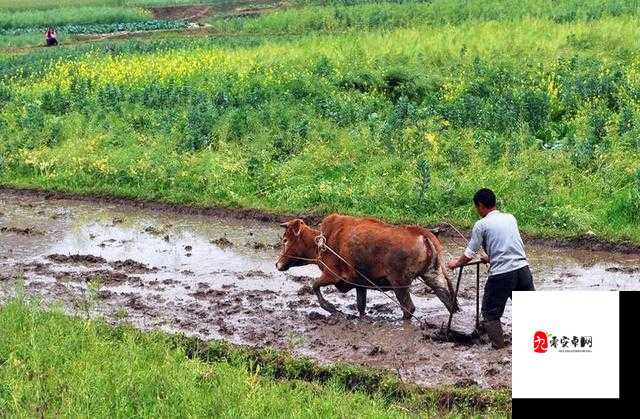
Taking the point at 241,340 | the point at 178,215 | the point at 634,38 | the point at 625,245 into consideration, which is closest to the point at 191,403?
the point at 241,340

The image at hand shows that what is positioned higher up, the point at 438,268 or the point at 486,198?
the point at 486,198

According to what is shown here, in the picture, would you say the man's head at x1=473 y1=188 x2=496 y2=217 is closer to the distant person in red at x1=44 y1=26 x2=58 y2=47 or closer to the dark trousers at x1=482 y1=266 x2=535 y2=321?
the dark trousers at x1=482 y1=266 x2=535 y2=321

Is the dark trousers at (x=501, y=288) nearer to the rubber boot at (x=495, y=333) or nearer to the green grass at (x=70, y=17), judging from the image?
the rubber boot at (x=495, y=333)

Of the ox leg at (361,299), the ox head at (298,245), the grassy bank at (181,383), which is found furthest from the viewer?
the ox head at (298,245)

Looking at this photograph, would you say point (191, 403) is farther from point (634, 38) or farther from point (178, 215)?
point (634, 38)

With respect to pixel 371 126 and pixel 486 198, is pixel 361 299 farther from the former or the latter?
pixel 371 126

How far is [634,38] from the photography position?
824 inches

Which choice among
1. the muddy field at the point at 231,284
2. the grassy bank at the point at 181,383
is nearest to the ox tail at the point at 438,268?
the muddy field at the point at 231,284

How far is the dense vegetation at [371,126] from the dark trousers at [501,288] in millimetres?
4446

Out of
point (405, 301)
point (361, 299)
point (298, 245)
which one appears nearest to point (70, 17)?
point (298, 245)

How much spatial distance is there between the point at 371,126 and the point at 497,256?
871 centimetres

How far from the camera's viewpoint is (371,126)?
55.5 ft

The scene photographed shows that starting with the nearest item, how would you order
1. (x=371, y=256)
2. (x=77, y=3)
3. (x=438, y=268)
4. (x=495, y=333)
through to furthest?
(x=495, y=333) < (x=438, y=268) < (x=371, y=256) < (x=77, y=3)

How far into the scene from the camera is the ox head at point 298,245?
1036 centimetres
